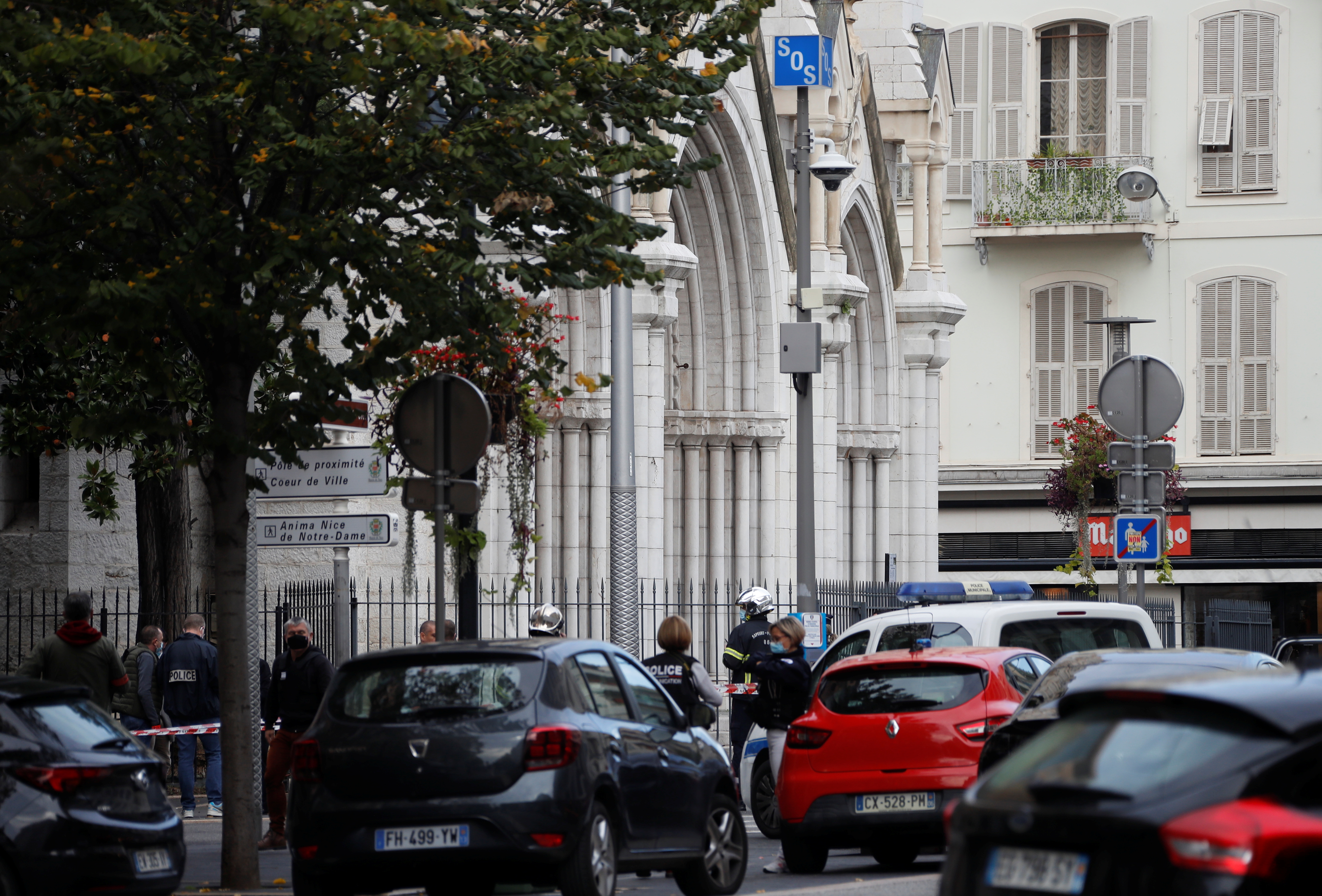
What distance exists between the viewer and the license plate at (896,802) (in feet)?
38.8

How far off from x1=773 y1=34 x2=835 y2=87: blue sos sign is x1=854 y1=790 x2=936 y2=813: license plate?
931cm

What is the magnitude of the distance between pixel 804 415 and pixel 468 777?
1086 centimetres

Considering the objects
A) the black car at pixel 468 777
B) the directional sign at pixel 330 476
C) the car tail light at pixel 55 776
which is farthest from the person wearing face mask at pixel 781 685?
the car tail light at pixel 55 776

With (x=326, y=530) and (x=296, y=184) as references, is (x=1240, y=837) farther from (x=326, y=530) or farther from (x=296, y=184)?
(x=326, y=530)

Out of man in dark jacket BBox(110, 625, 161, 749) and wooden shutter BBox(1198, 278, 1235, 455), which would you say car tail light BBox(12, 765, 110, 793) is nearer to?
man in dark jacket BBox(110, 625, 161, 749)

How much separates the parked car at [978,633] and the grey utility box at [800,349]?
15.0 feet

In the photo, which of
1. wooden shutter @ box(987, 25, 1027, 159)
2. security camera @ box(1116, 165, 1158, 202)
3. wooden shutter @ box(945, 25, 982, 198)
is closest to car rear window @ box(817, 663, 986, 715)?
security camera @ box(1116, 165, 1158, 202)

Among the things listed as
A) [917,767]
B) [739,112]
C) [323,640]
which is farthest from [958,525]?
[917,767]

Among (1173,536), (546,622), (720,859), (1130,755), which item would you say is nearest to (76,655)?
(546,622)

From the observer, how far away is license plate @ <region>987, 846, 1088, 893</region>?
17.5ft

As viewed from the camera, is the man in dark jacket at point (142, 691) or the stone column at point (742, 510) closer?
the man in dark jacket at point (142, 691)

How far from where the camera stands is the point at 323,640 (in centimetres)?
1920

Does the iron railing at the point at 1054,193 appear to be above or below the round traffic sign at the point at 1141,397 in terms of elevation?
above

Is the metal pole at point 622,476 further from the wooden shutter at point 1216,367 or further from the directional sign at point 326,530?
the wooden shutter at point 1216,367
